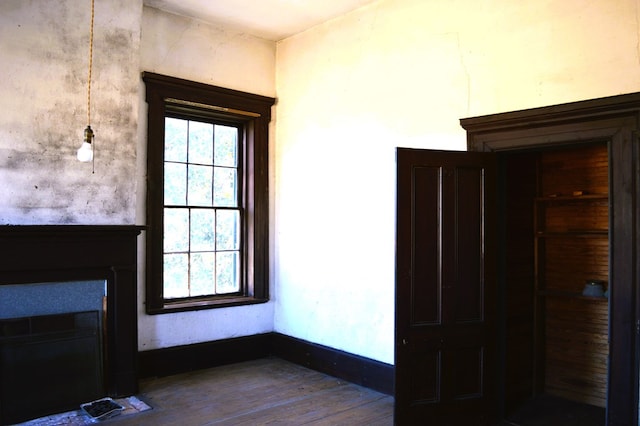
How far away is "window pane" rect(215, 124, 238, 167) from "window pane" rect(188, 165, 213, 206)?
18 centimetres

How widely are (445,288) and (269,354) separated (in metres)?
2.64

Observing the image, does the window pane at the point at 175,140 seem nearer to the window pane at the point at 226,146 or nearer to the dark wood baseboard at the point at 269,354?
the window pane at the point at 226,146

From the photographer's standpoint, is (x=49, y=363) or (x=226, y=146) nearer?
(x=49, y=363)

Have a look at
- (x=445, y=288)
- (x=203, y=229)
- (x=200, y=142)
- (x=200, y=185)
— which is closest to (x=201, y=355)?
(x=203, y=229)

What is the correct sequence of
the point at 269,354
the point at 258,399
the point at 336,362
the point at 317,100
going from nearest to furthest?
the point at 258,399, the point at 336,362, the point at 317,100, the point at 269,354

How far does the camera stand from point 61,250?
162 inches

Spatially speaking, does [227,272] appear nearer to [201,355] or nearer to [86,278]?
[201,355]

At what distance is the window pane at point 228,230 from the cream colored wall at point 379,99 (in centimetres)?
45

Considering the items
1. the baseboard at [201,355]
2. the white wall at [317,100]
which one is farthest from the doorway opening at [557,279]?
the baseboard at [201,355]

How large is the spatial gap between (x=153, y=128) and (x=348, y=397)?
9.60 ft

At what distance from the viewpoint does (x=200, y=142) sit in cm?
545

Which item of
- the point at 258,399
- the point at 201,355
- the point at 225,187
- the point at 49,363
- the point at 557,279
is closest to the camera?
the point at 49,363

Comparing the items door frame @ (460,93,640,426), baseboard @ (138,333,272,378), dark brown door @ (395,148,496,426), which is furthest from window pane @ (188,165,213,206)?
door frame @ (460,93,640,426)

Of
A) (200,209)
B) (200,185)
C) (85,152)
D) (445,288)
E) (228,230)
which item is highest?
(85,152)
